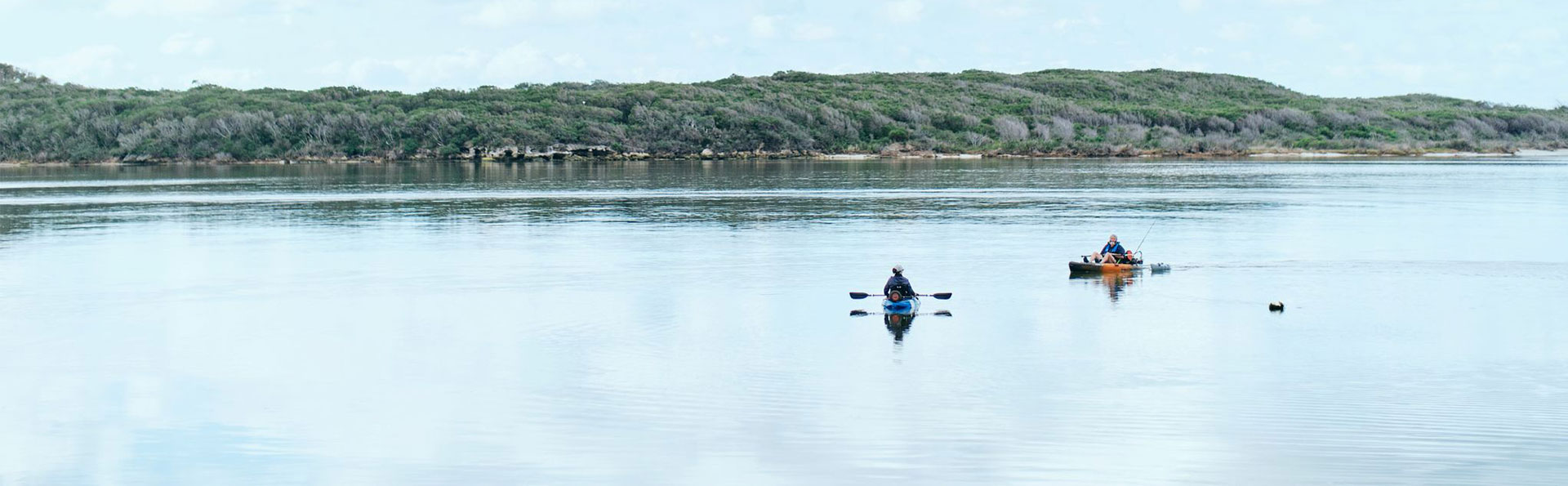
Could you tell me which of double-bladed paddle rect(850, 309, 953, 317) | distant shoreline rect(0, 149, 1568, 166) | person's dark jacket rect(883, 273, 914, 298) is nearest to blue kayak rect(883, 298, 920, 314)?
person's dark jacket rect(883, 273, 914, 298)

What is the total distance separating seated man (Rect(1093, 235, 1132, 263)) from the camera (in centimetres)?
3609

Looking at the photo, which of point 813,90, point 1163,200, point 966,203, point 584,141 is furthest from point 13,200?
point 813,90

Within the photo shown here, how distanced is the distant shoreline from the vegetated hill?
62 centimetres

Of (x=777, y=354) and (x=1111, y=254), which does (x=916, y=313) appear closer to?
(x=777, y=354)

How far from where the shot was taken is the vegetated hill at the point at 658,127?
154875 mm

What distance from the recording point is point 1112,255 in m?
36.1

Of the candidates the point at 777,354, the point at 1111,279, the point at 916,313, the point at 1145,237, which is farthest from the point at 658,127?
the point at 777,354

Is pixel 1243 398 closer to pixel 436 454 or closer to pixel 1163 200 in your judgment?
pixel 436 454

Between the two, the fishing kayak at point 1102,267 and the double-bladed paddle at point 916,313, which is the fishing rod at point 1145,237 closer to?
the fishing kayak at point 1102,267

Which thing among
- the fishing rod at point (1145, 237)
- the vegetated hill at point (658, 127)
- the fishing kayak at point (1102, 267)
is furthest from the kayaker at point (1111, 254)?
the vegetated hill at point (658, 127)

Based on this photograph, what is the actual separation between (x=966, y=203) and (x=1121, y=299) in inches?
1404

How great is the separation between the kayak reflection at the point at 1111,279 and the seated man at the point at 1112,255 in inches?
11.6

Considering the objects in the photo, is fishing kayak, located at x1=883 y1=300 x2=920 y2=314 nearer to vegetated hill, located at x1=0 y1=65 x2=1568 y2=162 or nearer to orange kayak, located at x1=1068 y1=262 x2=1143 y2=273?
orange kayak, located at x1=1068 y1=262 x2=1143 y2=273

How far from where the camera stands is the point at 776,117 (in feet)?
523
